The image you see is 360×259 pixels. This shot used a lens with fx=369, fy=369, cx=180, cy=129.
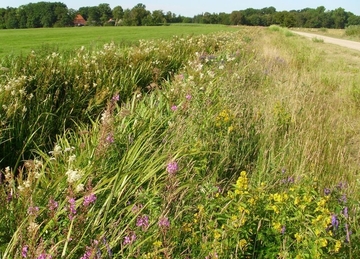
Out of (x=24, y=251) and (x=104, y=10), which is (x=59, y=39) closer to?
(x=24, y=251)

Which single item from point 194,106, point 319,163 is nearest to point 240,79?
point 194,106

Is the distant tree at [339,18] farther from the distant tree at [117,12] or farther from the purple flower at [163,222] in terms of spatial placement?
the purple flower at [163,222]

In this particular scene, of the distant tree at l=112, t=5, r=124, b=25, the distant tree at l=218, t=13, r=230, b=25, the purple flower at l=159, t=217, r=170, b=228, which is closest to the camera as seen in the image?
the purple flower at l=159, t=217, r=170, b=228

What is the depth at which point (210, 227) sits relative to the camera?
6.31ft

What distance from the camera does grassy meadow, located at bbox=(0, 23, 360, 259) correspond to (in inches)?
73.4

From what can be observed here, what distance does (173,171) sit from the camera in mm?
2053

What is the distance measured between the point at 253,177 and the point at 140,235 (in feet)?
4.05

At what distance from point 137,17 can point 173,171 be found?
104 m

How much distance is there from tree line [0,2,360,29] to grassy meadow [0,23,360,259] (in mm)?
81804

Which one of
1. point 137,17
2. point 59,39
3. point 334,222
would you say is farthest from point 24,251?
point 137,17

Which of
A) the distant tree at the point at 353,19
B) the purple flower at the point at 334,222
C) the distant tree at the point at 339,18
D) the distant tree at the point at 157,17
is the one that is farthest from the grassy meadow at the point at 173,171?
the distant tree at the point at 353,19

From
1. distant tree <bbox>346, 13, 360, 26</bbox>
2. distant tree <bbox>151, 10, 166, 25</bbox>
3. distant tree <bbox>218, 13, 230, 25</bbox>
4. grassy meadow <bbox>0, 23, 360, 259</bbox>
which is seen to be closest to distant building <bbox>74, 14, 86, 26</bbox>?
distant tree <bbox>151, 10, 166, 25</bbox>

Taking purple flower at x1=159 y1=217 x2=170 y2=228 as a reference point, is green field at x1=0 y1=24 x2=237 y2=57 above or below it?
below

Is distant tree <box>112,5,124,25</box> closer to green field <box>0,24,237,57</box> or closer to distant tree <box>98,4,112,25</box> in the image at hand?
distant tree <box>98,4,112,25</box>
